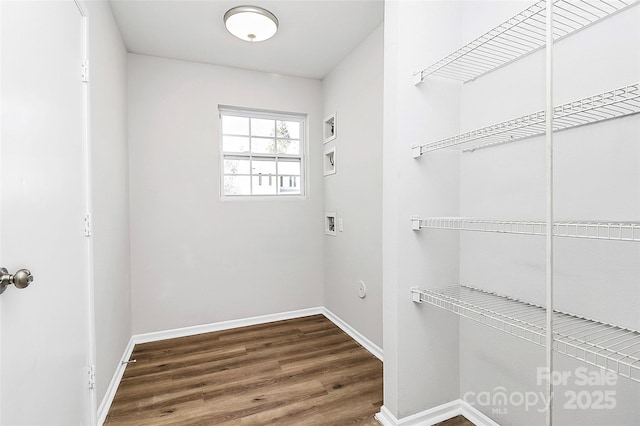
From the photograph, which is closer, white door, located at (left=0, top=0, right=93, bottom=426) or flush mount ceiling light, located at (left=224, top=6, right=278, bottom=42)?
white door, located at (left=0, top=0, right=93, bottom=426)

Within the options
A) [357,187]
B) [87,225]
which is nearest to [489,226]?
[357,187]

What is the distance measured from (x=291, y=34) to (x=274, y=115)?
956mm

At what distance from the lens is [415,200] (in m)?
1.63

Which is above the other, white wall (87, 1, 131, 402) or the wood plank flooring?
white wall (87, 1, 131, 402)

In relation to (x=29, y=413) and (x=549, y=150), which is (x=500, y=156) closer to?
(x=549, y=150)

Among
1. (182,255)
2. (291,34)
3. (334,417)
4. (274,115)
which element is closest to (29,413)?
(334,417)

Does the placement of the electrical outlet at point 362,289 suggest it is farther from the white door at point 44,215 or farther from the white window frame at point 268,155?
the white door at point 44,215

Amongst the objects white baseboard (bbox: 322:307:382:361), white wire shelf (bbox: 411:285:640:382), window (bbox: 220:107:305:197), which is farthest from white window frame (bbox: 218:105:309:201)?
white wire shelf (bbox: 411:285:640:382)

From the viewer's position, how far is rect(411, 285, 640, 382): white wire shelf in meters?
0.96

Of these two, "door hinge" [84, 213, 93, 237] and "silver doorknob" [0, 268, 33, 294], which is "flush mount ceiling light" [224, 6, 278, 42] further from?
"silver doorknob" [0, 268, 33, 294]

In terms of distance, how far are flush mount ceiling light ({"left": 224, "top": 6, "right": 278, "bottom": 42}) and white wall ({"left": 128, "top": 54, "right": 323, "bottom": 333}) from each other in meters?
0.79

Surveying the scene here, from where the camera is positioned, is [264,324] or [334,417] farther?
[264,324]

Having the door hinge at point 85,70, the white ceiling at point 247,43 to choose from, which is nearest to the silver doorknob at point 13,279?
the door hinge at point 85,70

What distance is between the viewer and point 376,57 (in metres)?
2.42
